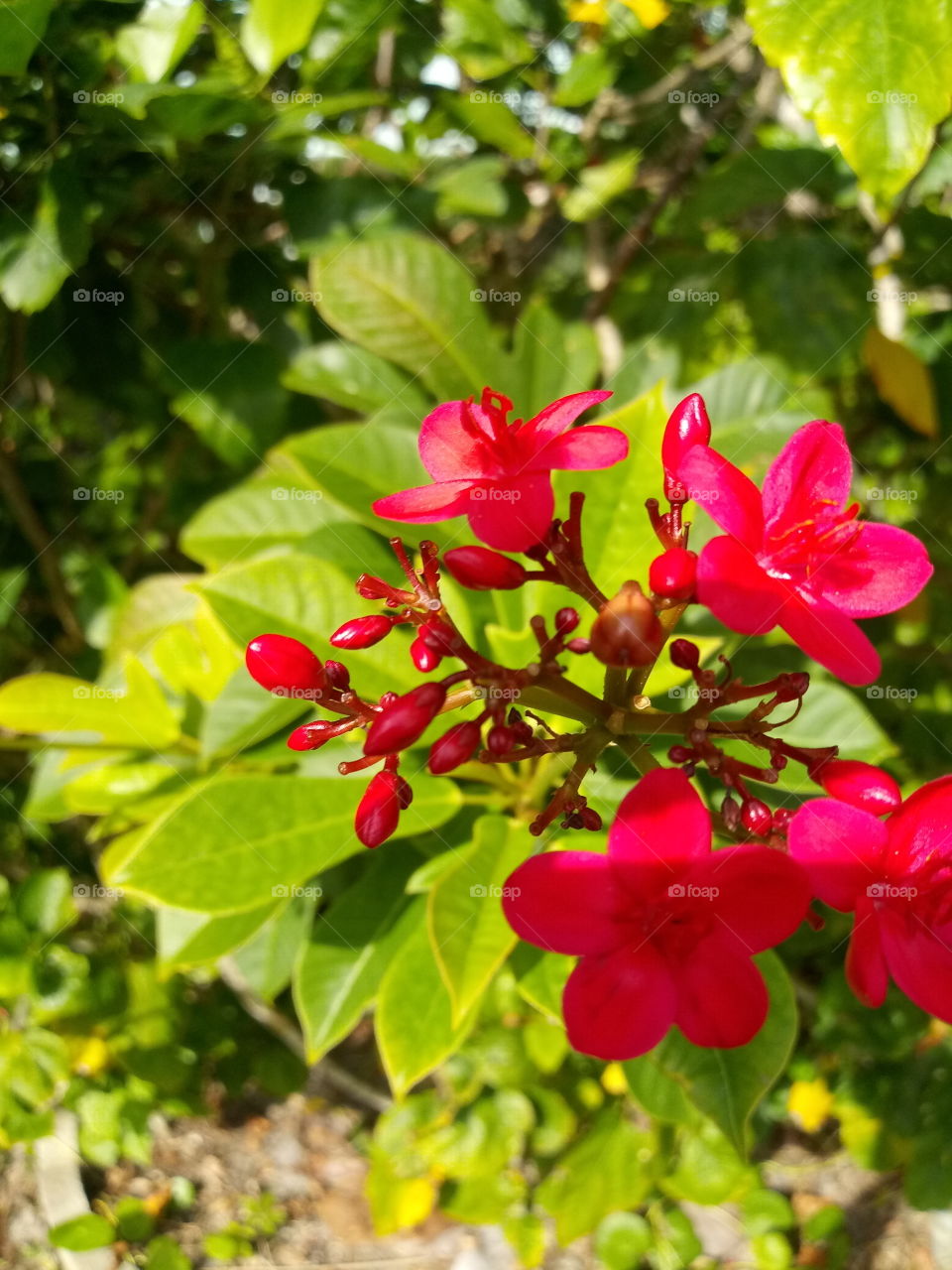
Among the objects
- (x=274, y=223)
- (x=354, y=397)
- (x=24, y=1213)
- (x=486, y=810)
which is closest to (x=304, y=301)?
(x=274, y=223)

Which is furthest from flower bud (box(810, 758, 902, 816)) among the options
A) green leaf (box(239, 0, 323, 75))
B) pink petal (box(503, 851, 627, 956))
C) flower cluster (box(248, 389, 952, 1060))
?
green leaf (box(239, 0, 323, 75))

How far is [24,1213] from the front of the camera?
7.41 feet

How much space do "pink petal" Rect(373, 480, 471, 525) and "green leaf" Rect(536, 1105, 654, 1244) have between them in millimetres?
1772

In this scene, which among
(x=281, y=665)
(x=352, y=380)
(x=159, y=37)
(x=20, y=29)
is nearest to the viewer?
(x=281, y=665)

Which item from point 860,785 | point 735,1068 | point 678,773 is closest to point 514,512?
point 678,773

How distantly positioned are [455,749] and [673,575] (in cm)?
23

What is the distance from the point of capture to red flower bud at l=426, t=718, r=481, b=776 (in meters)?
0.73

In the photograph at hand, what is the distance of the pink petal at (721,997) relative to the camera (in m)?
0.79

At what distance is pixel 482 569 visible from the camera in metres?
0.82

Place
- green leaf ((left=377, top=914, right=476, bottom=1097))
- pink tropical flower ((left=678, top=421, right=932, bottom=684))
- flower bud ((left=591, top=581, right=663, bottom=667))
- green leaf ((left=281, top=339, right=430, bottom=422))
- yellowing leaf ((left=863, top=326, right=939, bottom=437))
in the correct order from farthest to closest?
yellowing leaf ((left=863, top=326, right=939, bottom=437)) < green leaf ((left=281, top=339, right=430, bottom=422)) < green leaf ((left=377, top=914, right=476, bottom=1097)) < pink tropical flower ((left=678, top=421, right=932, bottom=684)) < flower bud ((left=591, top=581, right=663, bottom=667))

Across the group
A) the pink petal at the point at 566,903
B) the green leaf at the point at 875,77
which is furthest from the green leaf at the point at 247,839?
the green leaf at the point at 875,77

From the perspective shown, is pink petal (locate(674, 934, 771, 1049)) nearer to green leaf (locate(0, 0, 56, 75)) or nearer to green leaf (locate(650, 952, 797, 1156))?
green leaf (locate(650, 952, 797, 1156))

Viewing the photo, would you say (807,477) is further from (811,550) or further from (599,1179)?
(599,1179)

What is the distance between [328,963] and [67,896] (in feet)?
2.80
